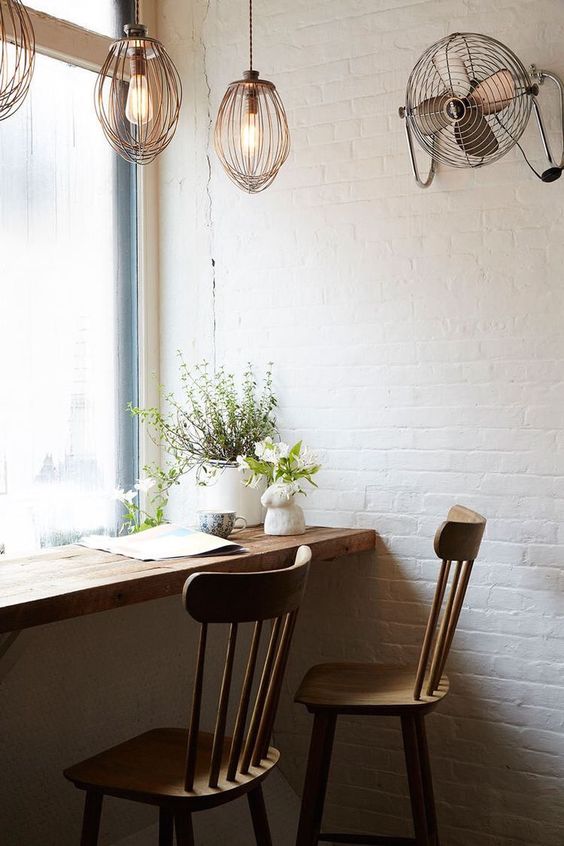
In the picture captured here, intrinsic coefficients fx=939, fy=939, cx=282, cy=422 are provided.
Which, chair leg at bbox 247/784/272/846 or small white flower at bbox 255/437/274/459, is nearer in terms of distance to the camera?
chair leg at bbox 247/784/272/846

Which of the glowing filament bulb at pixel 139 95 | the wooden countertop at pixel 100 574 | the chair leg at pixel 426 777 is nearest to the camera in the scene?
the wooden countertop at pixel 100 574

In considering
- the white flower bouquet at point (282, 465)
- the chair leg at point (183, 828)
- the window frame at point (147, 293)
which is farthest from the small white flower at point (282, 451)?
the chair leg at point (183, 828)

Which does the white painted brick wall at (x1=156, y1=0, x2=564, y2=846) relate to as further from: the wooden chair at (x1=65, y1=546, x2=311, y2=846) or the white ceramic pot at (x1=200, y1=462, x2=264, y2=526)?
the wooden chair at (x1=65, y1=546, x2=311, y2=846)

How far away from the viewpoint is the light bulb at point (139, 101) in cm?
223

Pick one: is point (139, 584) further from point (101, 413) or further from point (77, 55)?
point (77, 55)

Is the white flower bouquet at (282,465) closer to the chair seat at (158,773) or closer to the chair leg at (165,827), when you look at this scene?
the chair seat at (158,773)

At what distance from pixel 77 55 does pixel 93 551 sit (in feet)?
5.79

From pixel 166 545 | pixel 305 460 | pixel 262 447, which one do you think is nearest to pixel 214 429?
pixel 262 447

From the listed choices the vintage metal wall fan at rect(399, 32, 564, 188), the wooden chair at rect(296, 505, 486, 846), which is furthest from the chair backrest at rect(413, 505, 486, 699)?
the vintage metal wall fan at rect(399, 32, 564, 188)

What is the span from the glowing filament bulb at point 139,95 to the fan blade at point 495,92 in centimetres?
97

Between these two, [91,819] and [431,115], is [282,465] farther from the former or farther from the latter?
[91,819]

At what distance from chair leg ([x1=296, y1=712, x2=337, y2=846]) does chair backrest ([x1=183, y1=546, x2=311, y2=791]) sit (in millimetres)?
431

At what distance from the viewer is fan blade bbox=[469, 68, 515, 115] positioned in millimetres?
2609

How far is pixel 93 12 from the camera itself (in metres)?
3.35
